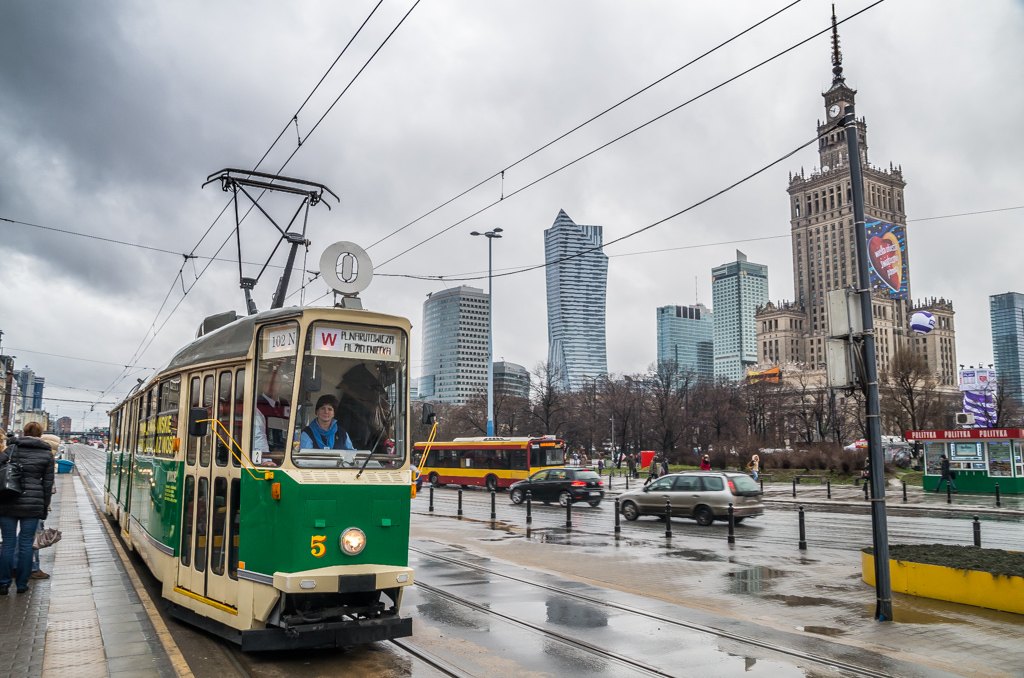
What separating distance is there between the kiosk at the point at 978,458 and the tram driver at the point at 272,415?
31.1 meters

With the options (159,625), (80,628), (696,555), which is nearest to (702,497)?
(696,555)

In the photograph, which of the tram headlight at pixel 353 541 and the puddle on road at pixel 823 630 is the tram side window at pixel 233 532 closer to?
the tram headlight at pixel 353 541

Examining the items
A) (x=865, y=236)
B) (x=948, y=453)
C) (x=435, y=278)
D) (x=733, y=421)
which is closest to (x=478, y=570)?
(x=865, y=236)

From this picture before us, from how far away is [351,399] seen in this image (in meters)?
6.82

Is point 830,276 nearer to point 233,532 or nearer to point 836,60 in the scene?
point 836,60

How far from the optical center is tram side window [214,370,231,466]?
6.96 m

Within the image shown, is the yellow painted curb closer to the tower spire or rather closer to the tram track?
the tram track

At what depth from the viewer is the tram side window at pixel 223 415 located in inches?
274

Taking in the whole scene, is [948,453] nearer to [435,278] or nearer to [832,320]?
[435,278]

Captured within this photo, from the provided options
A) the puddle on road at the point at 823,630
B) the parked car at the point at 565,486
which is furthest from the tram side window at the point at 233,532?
the parked car at the point at 565,486

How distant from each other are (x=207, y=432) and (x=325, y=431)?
1.41 meters

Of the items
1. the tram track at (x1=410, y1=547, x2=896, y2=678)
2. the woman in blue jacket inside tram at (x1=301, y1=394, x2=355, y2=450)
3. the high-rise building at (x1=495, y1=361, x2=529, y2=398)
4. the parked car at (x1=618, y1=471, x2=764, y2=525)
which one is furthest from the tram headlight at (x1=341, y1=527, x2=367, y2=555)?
the high-rise building at (x1=495, y1=361, x2=529, y2=398)

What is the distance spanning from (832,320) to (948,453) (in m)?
26.9

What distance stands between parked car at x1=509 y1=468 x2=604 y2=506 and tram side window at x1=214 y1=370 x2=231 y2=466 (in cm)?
2032
